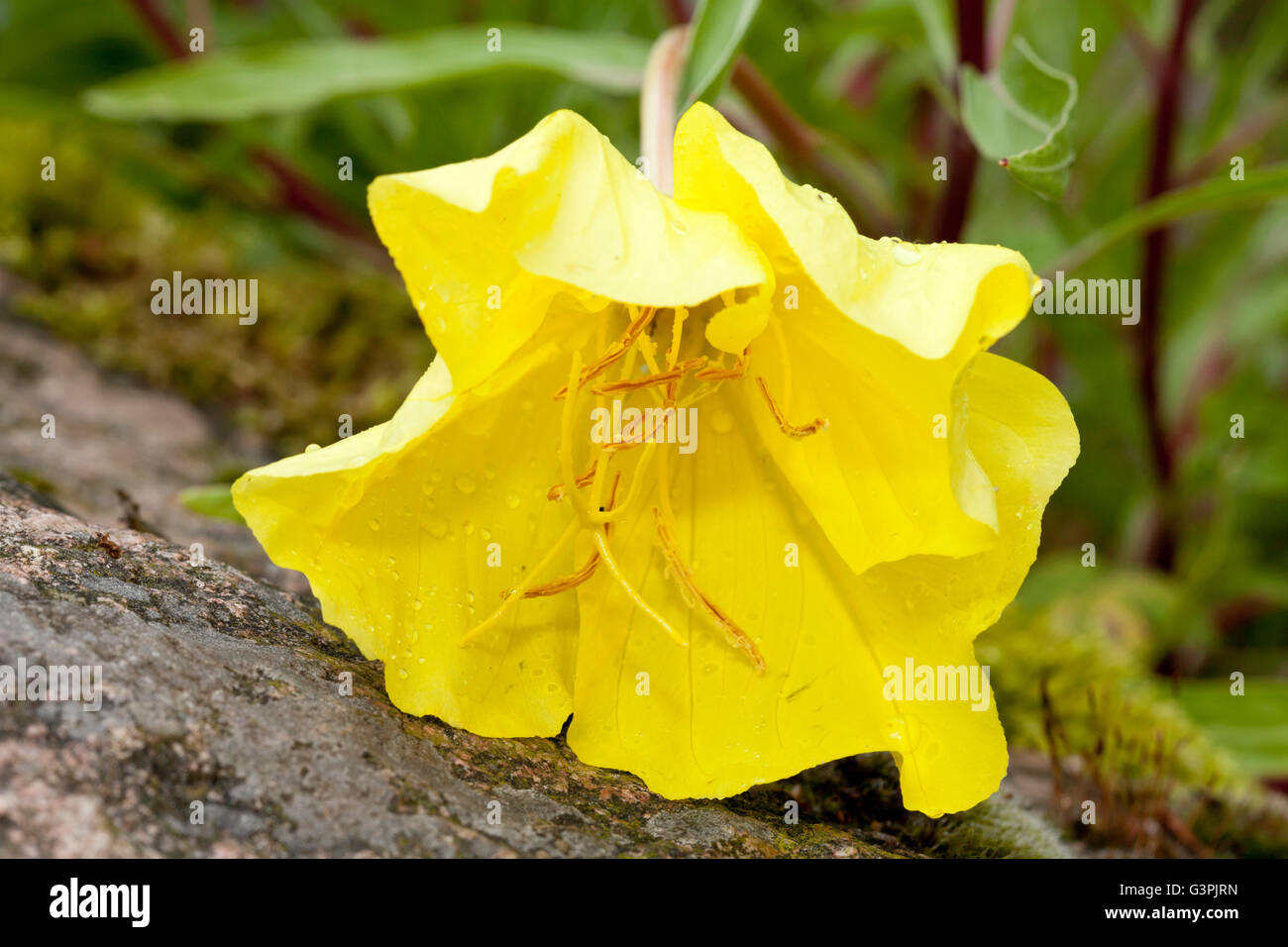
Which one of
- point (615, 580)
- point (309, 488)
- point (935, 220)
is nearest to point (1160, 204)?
point (935, 220)

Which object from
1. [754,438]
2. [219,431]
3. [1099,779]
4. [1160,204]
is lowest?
[1099,779]

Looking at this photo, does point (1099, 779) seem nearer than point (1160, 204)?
Yes

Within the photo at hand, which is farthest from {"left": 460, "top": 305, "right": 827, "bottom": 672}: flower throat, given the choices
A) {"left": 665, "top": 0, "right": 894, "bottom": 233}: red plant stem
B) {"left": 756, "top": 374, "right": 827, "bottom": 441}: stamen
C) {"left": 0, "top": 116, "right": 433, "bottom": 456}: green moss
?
{"left": 0, "top": 116, "right": 433, "bottom": 456}: green moss

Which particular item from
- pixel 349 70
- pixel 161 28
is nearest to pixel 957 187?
pixel 349 70

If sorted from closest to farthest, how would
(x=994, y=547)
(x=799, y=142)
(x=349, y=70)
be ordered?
1. (x=994, y=547)
2. (x=799, y=142)
3. (x=349, y=70)

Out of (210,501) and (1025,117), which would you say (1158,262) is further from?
(210,501)

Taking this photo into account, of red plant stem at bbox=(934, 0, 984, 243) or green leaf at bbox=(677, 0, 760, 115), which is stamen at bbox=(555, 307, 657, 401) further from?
red plant stem at bbox=(934, 0, 984, 243)
